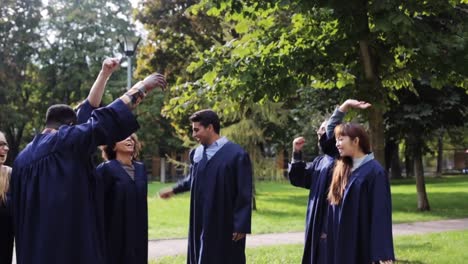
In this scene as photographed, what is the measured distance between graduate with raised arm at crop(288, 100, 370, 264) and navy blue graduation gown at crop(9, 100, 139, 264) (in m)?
2.23

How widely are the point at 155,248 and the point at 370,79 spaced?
5.43m

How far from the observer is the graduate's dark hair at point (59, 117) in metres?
4.46

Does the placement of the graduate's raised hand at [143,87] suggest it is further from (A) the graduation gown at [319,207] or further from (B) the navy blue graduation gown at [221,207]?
(A) the graduation gown at [319,207]

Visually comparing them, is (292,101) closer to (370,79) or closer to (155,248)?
(155,248)

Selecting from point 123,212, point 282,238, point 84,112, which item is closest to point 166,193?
point 123,212

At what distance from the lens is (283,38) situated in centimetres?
838

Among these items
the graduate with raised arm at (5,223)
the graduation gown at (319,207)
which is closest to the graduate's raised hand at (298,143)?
the graduation gown at (319,207)

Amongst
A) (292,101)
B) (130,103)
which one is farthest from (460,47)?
(292,101)

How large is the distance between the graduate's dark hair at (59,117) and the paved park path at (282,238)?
20.6 feet

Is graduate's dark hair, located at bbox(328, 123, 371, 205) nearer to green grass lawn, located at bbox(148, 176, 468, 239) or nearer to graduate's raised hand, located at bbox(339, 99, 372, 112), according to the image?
graduate's raised hand, located at bbox(339, 99, 372, 112)

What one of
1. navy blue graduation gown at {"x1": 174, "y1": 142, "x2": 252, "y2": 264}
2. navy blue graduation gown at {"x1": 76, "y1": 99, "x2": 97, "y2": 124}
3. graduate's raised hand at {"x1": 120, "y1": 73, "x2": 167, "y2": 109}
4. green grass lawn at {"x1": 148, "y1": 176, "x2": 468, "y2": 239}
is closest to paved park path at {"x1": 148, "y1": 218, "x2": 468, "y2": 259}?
green grass lawn at {"x1": 148, "y1": 176, "x2": 468, "y2": 239}

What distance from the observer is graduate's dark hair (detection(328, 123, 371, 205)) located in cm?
530

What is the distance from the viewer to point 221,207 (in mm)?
5891

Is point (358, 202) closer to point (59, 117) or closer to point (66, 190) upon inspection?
point (66, 190)
